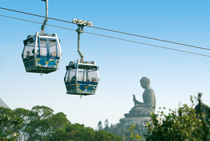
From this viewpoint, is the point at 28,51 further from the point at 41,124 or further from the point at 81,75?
the point at 41,124

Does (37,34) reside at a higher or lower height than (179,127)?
higher

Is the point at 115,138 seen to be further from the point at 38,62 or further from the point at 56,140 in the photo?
the point at 38,62

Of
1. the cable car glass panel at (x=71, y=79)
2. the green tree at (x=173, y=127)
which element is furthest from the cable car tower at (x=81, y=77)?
the green tree at (x=173, y=127)

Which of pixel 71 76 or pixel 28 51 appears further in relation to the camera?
pixel 71 76

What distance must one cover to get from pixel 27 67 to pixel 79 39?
4.87m

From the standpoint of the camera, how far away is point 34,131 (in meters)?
101

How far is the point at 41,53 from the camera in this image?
89.6 feet

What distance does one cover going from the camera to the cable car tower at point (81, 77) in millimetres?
28875

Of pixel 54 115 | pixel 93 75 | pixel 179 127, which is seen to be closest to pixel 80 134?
pixel 54 115

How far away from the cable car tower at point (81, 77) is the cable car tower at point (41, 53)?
5.98 ft

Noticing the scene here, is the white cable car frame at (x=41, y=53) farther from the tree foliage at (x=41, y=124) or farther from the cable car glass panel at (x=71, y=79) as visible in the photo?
the tree foliage at (x=41, y=124)

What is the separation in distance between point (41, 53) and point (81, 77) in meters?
4.01

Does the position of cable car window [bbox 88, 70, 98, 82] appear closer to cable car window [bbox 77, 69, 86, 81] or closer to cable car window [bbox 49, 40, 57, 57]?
cable car window [bbox 77, 69, 86, 81]

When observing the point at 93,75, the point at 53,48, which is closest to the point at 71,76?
the point at 93,75
